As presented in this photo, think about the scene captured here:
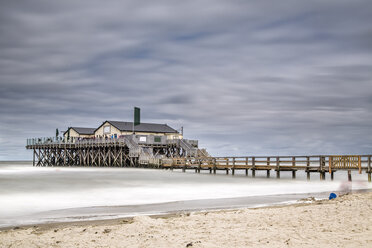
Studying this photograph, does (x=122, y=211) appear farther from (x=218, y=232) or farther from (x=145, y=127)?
(x=145, y=127)

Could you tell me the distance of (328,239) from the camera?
741 centimetres

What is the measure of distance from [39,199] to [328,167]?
65.9 feet

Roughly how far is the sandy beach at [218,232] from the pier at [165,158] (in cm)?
1796

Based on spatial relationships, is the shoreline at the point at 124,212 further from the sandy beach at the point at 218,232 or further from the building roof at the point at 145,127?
the building roof at the point at 145,127

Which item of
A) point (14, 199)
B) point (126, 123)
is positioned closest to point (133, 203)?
point (14, 199)

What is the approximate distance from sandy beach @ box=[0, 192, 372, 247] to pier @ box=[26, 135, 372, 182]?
58.9 ft

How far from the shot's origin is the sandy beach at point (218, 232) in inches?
289

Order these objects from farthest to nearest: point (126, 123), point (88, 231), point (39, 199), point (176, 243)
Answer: point (126, 123)
point (39, 199)
point (88, 231)
point (176, 243)

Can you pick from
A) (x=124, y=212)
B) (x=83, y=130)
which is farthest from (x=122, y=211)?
(x=83, y=130)

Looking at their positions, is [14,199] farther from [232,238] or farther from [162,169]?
[162,169]

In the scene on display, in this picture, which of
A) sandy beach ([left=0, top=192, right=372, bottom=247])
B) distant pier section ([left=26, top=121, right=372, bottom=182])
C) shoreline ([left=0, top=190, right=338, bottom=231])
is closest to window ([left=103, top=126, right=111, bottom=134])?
distant pier section ([left=26, top=121, right=372, bottom=182])

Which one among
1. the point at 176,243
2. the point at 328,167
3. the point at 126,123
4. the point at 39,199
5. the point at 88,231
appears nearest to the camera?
the point at 176,243

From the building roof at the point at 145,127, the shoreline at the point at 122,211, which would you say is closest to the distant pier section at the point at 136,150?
the building roof at the point at 145,127

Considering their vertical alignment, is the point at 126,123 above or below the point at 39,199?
above
